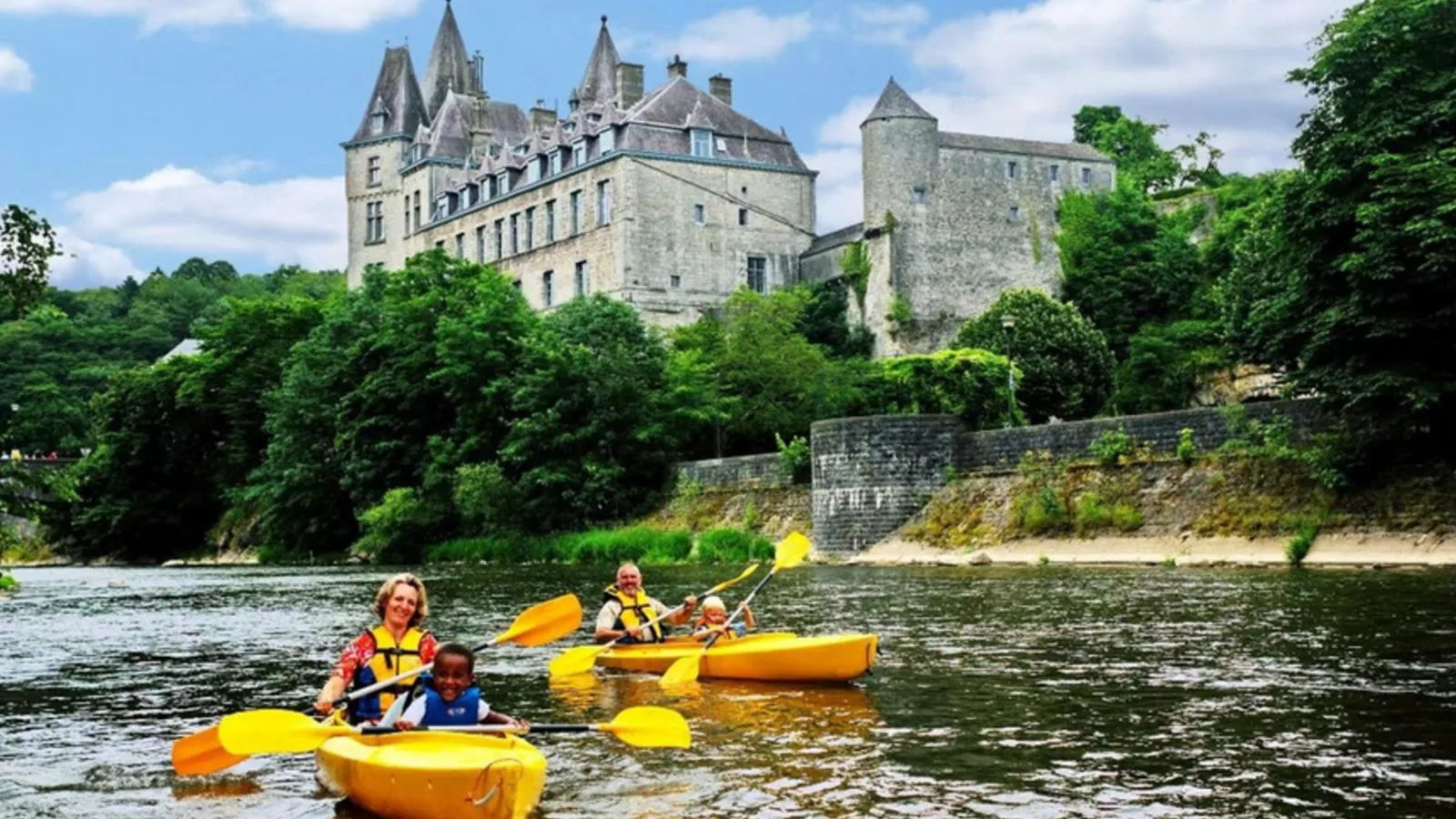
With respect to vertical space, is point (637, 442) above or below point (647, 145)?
below

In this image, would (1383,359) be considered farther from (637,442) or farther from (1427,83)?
(637,442)

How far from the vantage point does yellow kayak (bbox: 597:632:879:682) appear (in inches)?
563

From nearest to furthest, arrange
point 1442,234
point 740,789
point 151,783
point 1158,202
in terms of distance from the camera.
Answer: point 740,789 < point 151,783 < point 1442,234 < point 1158,202

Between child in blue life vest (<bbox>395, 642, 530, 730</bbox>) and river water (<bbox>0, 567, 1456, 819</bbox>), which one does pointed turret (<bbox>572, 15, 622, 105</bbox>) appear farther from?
child in blue life vest (<bbox>395, 642, 530, 730</bbox>)

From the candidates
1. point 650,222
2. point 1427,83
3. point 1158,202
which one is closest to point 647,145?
point 650,222

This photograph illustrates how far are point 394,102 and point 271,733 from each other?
8397cm

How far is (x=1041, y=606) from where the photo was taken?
22.0 m

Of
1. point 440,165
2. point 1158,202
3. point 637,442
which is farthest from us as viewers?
point 440,165

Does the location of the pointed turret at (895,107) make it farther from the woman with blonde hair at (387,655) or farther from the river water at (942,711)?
the woman with blonde hair at (387,655)

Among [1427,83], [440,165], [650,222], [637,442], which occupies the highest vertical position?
[440,165]

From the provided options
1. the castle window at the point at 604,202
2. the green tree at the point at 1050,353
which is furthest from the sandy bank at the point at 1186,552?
the castle window at the point at 604,202

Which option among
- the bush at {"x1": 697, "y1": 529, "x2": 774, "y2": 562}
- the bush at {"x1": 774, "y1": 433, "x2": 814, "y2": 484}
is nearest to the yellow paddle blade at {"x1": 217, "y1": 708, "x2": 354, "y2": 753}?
the bush at {"x1": 697, "y1": 529, "x2": 774, "y2": 562}

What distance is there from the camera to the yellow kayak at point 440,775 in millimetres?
8398

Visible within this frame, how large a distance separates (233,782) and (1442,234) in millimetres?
21979
